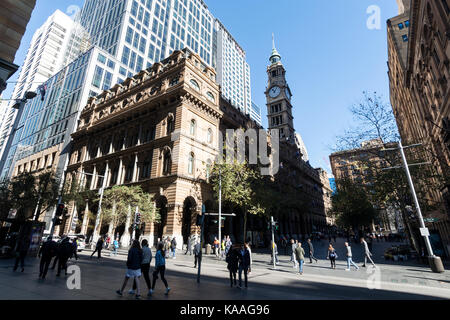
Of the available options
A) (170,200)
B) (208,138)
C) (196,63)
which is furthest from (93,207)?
(196,63)

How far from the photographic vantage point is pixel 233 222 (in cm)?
3762

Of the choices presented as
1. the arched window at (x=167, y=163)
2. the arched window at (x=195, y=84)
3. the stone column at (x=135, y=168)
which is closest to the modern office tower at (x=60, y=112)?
the stone column at (x=135, y=168)

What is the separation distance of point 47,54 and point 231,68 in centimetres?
8070

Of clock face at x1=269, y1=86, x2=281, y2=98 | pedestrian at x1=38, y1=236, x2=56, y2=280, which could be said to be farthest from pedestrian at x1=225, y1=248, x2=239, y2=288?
clock face at x1=269, y1=86, x2=281, y2=98

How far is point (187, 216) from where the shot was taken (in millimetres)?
30875

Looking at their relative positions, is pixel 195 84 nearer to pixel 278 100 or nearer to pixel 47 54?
pixel 278 100

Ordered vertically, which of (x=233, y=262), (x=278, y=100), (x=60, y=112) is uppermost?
(x=278, y=100)

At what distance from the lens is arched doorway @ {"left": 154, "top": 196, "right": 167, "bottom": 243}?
93.5 ft

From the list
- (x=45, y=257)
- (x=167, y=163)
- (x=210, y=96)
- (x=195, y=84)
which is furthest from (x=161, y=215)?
(x=210, y=96)

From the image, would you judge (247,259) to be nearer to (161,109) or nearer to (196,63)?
(161,109)

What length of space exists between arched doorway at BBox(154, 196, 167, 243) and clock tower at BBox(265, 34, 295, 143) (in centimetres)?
5162

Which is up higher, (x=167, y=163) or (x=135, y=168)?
(x=135, y=168)

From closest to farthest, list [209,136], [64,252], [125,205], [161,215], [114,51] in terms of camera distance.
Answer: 1. [64,252]
2. [125,205]
3. [161,215]
4. [209,136]
5. [114,51]
